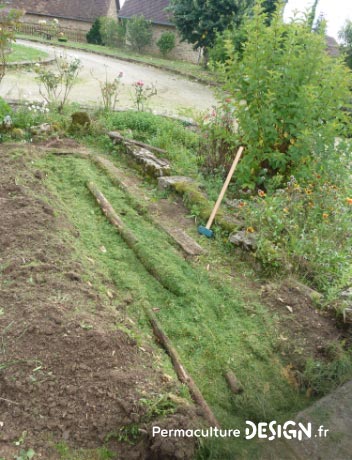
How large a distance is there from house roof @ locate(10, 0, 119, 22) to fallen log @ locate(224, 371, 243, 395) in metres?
35.9

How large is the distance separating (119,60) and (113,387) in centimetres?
2187

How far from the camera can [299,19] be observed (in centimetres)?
577

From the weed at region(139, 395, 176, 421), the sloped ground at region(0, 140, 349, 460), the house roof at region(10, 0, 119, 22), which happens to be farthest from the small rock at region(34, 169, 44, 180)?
the house roof at region(10, 0, 119, 22)

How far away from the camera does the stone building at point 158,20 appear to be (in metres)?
27.7

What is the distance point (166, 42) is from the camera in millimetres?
26734

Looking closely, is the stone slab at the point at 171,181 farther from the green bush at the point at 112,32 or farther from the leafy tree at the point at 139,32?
the green bush at the point at 112,32

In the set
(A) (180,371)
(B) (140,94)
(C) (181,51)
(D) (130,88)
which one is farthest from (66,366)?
(C) (181,51)

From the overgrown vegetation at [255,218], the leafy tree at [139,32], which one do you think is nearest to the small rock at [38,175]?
the overgrown vegetation at [255,218]

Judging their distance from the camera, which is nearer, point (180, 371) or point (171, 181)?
point (180, 371)

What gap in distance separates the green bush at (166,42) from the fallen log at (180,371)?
1033 inches

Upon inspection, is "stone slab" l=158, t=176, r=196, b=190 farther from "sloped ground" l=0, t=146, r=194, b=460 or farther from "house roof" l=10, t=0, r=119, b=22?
"house roof" l=10, t=0, r=119, b=22

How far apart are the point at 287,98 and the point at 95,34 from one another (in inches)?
1105

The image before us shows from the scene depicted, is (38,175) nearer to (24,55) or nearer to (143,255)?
(143,255)

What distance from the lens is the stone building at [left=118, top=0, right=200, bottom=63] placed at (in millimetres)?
27703
